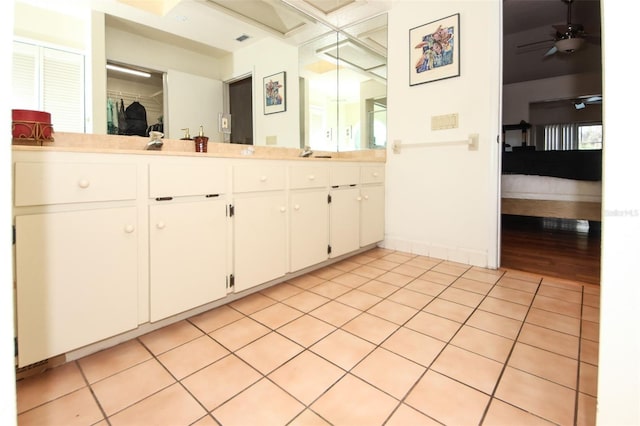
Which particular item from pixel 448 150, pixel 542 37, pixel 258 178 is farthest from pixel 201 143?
pixel 542 37

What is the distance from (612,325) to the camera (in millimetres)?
666

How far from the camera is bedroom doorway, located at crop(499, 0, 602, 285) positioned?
9.55 ft

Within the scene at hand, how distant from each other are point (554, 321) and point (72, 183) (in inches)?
88.7

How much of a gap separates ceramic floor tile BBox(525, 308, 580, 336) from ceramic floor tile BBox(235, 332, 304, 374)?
3.99 feet

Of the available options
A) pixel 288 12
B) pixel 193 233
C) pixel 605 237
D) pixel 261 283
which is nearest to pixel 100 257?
pixel 193 233

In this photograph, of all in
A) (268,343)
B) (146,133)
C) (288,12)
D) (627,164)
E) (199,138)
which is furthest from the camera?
(288,12)

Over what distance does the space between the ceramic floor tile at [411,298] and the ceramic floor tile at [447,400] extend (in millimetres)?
647

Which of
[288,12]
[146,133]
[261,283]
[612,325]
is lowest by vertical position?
[261,283]

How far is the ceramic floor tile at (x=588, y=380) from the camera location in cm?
108

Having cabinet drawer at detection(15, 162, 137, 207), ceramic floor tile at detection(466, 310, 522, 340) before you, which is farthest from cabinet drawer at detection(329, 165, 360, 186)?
cabinet drawer at detection(15, 162, 137, 207)

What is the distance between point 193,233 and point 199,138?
0.64m

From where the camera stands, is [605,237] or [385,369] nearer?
[605,237]

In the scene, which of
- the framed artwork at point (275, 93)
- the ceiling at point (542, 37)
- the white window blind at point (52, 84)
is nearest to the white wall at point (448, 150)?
the framed artwork at point (275, 93)

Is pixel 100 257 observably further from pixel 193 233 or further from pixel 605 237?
pixel 605 237
